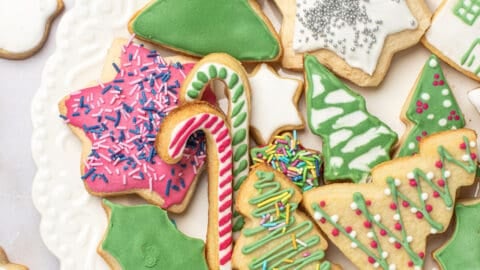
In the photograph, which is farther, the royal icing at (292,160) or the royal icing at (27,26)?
the royal icing at (27,26)

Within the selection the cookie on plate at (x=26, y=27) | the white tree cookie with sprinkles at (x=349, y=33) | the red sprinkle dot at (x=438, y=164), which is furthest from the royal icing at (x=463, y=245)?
the cookie on plate at (x=26, y=27)

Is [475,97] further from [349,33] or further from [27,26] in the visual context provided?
[27,26]

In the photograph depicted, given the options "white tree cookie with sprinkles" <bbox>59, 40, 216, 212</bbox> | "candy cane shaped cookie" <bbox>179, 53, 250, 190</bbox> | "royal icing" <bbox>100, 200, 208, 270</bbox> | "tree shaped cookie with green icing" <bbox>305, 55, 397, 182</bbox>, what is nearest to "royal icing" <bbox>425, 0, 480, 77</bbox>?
"tree shaped cookie with green icing" <bbox>305, 55, 397, 182</bbox>

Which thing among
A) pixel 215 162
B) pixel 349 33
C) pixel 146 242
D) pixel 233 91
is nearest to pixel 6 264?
pixel 146 242

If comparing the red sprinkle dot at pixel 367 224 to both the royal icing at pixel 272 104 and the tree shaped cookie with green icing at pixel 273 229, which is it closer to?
the tree shaped cookie with green icing at pixel 273 229

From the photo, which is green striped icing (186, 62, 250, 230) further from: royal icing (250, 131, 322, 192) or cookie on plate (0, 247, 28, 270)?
cookie on plate (0, 247, 28, 270)

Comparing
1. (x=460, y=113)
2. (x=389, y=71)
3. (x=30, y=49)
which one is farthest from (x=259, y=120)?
(x=30, y=49)
